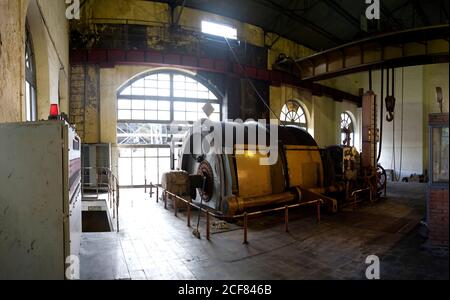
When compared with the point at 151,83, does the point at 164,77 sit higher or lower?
higher

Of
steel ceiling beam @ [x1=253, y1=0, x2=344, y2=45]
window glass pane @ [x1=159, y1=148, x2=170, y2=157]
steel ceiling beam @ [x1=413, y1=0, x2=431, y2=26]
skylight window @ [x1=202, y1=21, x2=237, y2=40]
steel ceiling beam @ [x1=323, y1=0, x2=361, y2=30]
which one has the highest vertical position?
steel ceiling beam @ [x1=413, y1=0, x2=431, y2=26]

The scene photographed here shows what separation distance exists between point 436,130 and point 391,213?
17.7ft

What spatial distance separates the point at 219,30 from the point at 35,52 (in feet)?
31.8

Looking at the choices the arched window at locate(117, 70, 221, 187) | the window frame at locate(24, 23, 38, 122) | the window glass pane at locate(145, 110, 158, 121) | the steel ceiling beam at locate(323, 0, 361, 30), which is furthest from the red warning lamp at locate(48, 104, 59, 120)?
the steel ceiling beam at locate(323, 0, 361, 30)

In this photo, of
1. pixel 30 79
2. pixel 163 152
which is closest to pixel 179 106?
pixel 163 152

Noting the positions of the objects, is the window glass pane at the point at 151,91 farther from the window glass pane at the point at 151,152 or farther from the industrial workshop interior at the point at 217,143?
the window glass pane at the point at 151,152

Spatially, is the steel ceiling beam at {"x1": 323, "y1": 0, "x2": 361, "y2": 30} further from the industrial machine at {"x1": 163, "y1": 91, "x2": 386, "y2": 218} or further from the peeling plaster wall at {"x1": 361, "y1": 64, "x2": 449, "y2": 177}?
the industrial machine at {"x1": 163, "y1": 91, "x2": 386, "y2": 218}

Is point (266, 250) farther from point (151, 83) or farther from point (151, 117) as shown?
point (151, 83)

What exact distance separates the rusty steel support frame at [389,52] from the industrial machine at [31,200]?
35.4 ft

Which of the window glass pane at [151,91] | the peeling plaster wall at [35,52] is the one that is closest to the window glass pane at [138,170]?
the window glass pane at [151,91]

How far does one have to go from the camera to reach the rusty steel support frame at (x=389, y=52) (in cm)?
977

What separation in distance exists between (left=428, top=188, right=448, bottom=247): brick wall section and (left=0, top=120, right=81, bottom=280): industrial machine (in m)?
4.01

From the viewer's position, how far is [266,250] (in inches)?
208

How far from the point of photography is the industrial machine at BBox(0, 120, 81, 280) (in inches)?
122
